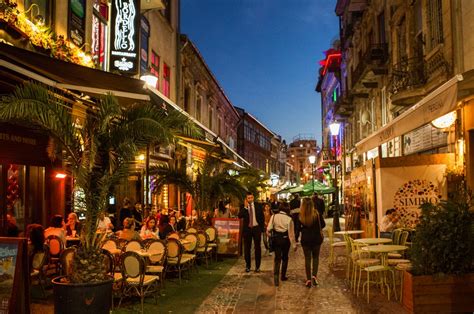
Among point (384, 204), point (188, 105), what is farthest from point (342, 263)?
point (188, 105)

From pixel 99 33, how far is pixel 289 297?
10.1 metres

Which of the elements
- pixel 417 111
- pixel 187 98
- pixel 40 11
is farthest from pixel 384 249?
pixel 187 98

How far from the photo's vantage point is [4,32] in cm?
967

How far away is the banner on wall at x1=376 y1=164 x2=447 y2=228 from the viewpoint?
511 inches

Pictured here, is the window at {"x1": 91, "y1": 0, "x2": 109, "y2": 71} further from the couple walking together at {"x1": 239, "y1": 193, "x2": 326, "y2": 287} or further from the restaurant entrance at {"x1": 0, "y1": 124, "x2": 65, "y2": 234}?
the couple walking together at {"x1": 239, "y1": 193, "x2": 326, "y2": 287}

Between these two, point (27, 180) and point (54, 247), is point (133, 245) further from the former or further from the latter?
point (27, 180)

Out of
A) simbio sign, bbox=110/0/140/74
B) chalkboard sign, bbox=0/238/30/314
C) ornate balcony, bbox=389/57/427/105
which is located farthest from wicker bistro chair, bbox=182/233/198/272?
ornate balcony, bbox=389/57/427/105

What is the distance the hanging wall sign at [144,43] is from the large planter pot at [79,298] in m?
12.8

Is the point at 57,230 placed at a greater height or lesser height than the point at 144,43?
lesser

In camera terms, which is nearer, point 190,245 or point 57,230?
point 57,230

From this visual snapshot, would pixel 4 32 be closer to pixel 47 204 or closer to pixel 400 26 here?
pixel 47 204

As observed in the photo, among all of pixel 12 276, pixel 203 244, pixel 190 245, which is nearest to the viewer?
pixel 12 276

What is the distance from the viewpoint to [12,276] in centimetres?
611

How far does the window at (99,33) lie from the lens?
14750 millimetres
